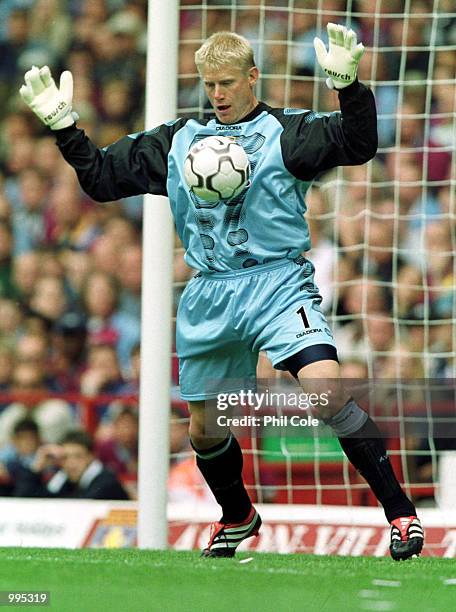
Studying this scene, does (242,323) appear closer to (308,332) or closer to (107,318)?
(308,332)

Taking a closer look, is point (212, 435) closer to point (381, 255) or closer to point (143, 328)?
point (143, 328)

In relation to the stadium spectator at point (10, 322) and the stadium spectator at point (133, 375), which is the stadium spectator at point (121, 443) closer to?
the stadium spectator at point (133, 375)

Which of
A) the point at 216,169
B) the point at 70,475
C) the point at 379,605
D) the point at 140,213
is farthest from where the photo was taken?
the point at 140,213

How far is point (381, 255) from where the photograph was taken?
28.7 ft

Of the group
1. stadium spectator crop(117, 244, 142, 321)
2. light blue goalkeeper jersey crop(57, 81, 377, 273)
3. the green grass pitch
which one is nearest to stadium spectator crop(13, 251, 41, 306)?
stadium spectator crop(117, 244, 142, 321)

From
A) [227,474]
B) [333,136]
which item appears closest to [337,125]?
[333,136]

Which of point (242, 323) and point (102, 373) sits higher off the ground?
point (242, 323)

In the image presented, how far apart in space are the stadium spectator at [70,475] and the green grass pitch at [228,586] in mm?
3953

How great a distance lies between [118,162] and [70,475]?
3804 millimetres

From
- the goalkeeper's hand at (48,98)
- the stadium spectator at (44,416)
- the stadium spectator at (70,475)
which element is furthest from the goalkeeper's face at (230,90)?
the stadium spectator at (44,416)

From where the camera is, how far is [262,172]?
511 cm

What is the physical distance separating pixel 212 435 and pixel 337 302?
3425 mm

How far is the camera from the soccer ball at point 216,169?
498cm

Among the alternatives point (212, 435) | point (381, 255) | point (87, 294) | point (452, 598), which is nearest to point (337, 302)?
point (381, 255)
